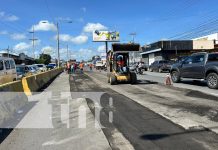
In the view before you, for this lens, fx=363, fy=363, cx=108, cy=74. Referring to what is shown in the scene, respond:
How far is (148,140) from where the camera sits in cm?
774

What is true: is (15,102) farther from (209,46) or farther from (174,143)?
(209,46)

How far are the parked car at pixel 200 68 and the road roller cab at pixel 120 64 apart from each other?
3.10 metres

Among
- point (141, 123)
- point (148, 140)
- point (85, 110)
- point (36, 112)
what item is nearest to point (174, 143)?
point (148, 140)

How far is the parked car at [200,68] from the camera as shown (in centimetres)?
1947

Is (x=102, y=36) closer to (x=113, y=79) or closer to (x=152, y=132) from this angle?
(x=113, y=79)

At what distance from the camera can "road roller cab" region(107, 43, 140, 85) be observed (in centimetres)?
2447

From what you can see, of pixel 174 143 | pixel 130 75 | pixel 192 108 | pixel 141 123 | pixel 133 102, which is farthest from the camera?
pixel 130 75

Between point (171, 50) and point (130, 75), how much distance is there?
45.5 metres

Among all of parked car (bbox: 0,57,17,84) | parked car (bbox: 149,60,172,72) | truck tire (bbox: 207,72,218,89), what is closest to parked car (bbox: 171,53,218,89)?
truck tire (bbox: 207,72,218,89)

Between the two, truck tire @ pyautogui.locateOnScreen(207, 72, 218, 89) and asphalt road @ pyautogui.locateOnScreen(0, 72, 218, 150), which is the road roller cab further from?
asphalt road @ pyautogui.locateOnScreen(0, 72, 218, 150)

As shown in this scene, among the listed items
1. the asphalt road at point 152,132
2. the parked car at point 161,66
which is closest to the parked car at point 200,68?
the asphalt road at point 152,132

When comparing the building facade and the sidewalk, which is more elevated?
the building facade

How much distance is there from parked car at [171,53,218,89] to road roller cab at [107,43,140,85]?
3100 millimetres

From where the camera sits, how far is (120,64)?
25.2 m
